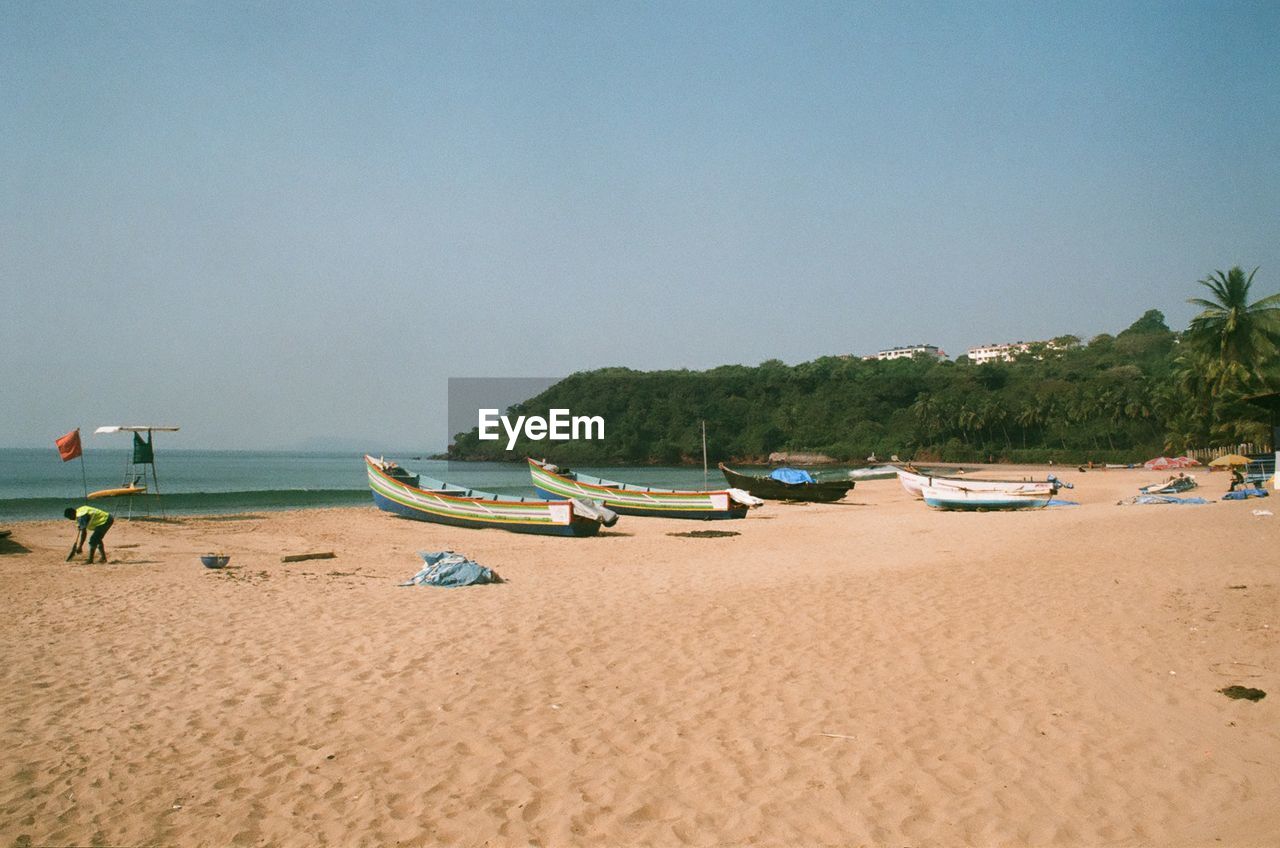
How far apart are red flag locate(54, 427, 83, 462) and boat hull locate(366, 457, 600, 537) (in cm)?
825

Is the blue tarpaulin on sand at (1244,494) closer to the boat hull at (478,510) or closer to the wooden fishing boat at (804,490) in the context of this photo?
the wooden fishing boat at (804,490)

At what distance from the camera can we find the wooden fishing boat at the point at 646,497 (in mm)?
24469

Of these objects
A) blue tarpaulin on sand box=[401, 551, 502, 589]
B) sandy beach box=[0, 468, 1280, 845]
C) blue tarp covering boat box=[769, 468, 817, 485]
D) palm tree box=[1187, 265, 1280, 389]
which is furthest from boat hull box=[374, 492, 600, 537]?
palm tree box=[1187, 265, 1280, 389]

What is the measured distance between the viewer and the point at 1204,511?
16812 millimetres

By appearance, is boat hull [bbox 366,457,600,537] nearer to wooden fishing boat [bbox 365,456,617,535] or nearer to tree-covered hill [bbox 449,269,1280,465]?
wooden fishing boat [bbox 365,456,617,535]

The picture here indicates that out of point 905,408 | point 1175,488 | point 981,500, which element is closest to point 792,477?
point 981,500

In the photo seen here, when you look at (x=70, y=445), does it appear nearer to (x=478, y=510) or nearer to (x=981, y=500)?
(x=478, y=510)

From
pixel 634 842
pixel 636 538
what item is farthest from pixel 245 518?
pixel 634 842

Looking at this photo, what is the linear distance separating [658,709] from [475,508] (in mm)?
16817

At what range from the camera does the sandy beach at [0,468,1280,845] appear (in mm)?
4125

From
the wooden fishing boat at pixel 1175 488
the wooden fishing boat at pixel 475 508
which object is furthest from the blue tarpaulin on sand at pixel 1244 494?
the wooden fishing boat at pixel 475 508

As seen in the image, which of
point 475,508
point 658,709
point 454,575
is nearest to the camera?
point 658,709

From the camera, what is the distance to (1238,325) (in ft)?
125

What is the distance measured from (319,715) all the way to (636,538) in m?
13.5
